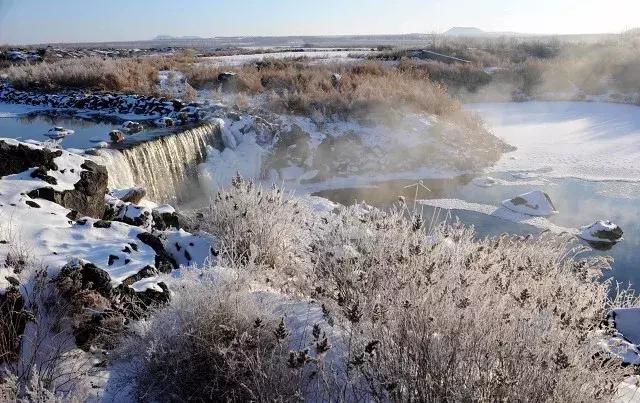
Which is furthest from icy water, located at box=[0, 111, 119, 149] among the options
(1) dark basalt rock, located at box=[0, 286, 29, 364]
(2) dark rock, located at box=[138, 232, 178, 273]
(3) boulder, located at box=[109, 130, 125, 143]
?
(1) dark basalt rock, located at box=[0, 286, 29, 364]

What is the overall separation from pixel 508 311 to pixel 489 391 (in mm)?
597

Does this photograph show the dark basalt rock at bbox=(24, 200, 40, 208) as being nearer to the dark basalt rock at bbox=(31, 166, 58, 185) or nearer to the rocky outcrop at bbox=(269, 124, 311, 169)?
the dark basalt rock at bbox=(31, 166, 58, 185)

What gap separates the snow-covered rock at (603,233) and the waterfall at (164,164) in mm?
9602

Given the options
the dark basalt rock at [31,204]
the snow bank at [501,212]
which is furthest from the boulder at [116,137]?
the snow bank at [501,212]

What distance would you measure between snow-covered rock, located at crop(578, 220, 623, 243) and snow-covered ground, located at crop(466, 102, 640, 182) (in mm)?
4846

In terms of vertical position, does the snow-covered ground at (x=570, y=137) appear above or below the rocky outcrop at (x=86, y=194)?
below

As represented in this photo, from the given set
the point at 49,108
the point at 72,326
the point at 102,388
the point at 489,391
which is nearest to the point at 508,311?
the point at 489,391

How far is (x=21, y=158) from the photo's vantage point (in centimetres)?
705

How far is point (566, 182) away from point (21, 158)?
14.1 meters

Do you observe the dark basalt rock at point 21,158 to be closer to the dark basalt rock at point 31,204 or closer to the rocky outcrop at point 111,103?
the dark basalt rock at point 31,204

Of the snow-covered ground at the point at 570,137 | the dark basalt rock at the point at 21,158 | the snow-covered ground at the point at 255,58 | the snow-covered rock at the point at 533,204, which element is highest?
the snow-covered ground at the point at 255,58

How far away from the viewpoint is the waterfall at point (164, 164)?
435 inches

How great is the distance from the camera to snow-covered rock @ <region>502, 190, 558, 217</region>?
1243 cm

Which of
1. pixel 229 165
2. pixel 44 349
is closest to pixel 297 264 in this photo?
pixel 44 349
